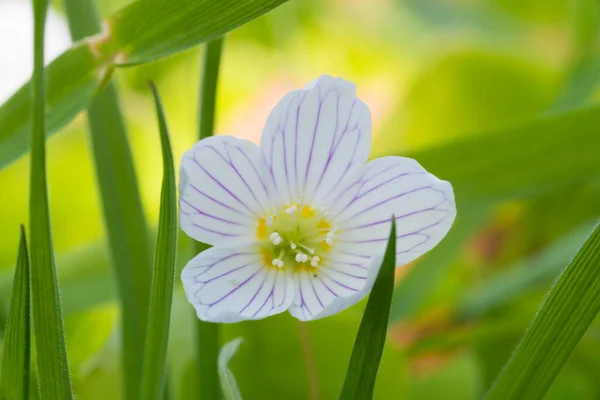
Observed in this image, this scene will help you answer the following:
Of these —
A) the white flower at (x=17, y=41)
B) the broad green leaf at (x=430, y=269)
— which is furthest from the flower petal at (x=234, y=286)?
the white flower at (x=17, y=41)

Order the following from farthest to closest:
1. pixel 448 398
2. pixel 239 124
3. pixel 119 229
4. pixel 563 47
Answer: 1. pixel 563 47
2. pixel 239 124
3. pixel 448 398
4. pixel 119 229

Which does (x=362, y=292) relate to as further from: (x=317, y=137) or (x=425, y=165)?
(x=425, y=165)

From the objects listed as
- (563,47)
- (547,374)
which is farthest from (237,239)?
(563,47)

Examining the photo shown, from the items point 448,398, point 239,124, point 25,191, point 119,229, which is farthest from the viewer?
point 239,124

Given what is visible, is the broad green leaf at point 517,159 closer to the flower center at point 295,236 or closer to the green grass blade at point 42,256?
the flower center at point 295,236

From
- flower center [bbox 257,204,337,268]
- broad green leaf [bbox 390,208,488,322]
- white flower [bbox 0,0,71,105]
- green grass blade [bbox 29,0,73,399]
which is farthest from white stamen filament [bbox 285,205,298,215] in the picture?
white flower [bbox 0,0,71,105]

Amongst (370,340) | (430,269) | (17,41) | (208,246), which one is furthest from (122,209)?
(17,41)

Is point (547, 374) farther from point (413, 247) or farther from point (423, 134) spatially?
point (423, 134)
